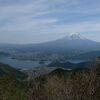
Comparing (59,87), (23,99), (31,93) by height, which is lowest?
(23,99)

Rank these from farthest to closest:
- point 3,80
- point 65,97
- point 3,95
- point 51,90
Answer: point 3,80
point 3,95
point 51,90
point 65,97

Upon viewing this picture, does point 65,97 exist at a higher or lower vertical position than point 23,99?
higher

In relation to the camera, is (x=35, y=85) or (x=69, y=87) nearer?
(x=69, y=87)

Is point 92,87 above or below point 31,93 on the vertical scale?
above

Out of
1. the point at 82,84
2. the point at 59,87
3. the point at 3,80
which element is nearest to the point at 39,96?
the point at 59,87

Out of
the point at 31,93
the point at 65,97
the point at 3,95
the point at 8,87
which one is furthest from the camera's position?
the point at 8,87

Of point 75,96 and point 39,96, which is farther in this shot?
point 39,96

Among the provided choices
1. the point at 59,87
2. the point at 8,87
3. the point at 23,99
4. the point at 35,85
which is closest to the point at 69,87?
the point at 59,87

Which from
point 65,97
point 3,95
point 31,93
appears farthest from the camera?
point 3,95

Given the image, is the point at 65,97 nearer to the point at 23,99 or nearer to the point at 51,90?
the point at 51,90

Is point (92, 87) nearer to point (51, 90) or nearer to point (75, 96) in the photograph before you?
point (75, 96)
